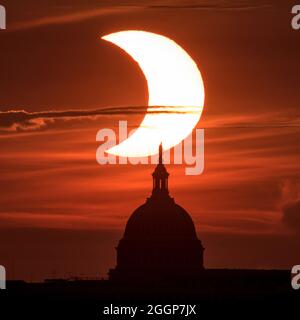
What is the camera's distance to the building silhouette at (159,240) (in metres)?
188

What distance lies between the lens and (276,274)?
164m

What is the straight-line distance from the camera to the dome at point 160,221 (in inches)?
7446

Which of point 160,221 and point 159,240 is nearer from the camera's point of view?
point 160,221

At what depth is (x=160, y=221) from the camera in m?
191

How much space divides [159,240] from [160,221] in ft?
8.37

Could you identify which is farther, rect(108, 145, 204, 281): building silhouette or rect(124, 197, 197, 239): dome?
rect(124, 197, 197, 239): dome

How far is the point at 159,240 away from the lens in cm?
19288

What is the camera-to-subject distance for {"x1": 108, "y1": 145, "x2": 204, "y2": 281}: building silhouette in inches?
7411

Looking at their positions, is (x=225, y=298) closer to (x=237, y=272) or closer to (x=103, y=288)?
(x=103, y=288)

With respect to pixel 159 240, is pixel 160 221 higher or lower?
higher

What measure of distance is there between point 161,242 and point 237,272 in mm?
27023

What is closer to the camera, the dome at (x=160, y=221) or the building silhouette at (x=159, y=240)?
the building silhouette at (x=159, y=240)

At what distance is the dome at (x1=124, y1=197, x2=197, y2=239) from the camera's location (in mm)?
189125
